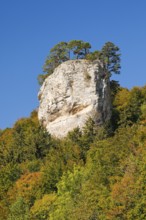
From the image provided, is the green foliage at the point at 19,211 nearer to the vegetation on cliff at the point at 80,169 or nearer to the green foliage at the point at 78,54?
the vegetation on cliff at the point at 80,169

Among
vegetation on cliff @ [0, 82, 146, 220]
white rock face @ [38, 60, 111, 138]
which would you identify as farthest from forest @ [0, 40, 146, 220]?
white rock face @ [38, 60, 111, 138]

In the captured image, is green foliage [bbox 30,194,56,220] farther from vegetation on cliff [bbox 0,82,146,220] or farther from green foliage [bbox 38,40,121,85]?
green foliage [bbox 38,40,121,85]

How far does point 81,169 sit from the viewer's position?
57.2 metres

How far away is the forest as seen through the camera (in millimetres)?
45156

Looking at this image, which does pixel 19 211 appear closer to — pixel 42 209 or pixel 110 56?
pixel 42 209

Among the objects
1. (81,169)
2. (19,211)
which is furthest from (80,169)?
(19,211)

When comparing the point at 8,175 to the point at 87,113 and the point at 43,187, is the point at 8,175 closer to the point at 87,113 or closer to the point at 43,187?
the point at 43,187

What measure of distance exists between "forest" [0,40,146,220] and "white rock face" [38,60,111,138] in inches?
62.5

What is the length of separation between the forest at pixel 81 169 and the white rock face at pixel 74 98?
159 cm

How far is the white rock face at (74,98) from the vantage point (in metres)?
70.4

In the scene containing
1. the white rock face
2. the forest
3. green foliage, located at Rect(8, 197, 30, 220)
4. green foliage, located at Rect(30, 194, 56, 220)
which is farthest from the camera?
the white rock face

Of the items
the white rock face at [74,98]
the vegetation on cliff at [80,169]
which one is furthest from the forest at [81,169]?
the white rock face at [74,98]

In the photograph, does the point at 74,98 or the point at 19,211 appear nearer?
the point at 19,211

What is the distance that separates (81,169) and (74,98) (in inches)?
635
